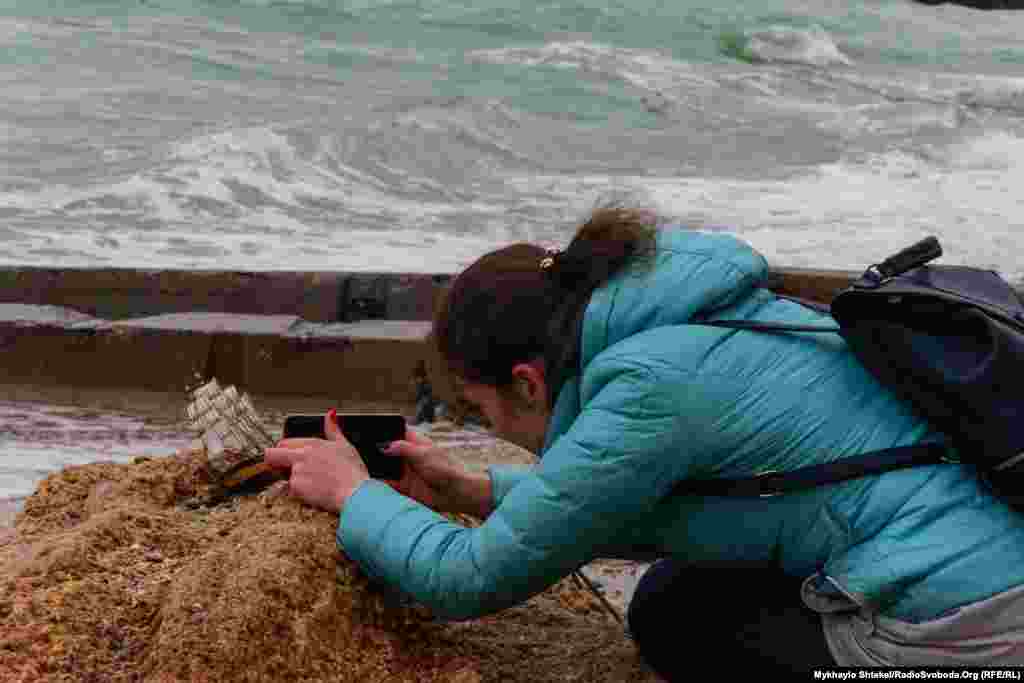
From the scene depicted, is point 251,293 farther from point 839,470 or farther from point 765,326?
point 839,470

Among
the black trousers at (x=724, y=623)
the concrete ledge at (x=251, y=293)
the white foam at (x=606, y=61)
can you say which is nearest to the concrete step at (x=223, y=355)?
the concrete ledge at (x=251, y=293)

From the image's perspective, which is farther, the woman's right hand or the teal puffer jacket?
the woman's right hand

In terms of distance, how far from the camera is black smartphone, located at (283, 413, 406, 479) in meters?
2.64

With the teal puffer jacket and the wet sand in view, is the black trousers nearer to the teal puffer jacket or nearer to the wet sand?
the teal puffer jacket

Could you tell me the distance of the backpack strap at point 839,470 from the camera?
6.81 ft

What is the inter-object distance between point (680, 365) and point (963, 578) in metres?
0.53

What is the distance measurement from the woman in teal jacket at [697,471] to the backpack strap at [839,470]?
0.04 feet

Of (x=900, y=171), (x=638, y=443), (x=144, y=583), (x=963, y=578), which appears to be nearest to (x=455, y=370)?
(x=638, y=443)

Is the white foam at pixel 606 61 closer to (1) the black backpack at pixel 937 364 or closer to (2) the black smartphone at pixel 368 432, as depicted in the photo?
(2) the black smartphone at pixel 368 432

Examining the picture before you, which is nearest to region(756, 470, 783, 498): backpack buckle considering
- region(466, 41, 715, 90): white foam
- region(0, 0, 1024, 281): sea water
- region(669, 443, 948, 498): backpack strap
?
region(669, 443, 948, 498): backpack strap

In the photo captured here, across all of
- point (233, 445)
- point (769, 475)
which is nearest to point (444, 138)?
point (233, 445)

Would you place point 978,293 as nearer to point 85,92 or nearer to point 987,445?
point 987,445

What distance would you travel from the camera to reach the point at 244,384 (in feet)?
18.1

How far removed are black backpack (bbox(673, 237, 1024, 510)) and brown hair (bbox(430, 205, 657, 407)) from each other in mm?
216
